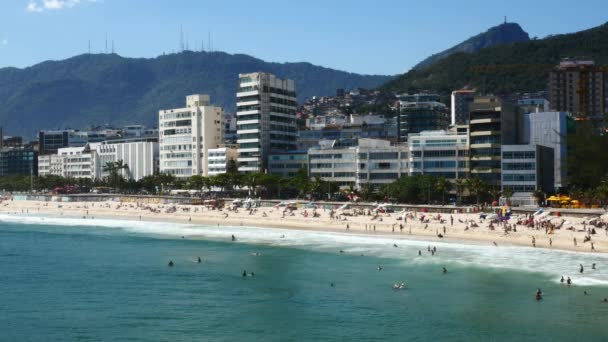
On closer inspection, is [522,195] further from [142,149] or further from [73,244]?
[142,149]

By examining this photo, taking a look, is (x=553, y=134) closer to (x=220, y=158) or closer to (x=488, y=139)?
(x=488, y=139)

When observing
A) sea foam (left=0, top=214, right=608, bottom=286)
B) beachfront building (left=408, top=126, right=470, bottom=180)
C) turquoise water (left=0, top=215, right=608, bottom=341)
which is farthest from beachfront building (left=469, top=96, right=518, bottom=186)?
turquoise water (left=0, top=215, right=608, bottom=341)

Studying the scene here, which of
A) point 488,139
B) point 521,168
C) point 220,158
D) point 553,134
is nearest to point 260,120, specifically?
point 220,158

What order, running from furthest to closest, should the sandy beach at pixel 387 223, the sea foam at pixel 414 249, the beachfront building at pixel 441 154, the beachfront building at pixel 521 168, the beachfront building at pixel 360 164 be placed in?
the beachfront building at pixel 360 164 → the beachfront building at pixel 441 154 → the beachfront building at pixel 521 168 → the sandy beach at pixel 387 223 → the sea foam at pixel 414 249

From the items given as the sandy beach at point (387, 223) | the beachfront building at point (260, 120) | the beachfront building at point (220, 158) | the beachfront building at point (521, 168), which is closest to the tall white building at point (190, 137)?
the beachfront building at point (220, 158)

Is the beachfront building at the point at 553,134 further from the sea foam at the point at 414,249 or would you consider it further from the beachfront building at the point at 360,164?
the sea foam at the point at 414,249

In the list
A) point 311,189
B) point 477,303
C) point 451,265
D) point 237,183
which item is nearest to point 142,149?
point 237,183
